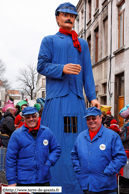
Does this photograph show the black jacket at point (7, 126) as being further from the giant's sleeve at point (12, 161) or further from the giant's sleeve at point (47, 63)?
the giant's sleeve at point (12, 161)

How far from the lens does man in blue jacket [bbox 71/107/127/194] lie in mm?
3250

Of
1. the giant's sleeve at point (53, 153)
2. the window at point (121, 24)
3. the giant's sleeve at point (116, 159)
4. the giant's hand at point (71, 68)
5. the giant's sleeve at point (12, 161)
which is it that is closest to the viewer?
the giant's sleeve at point (116, 159)

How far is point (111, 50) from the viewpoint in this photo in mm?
15953

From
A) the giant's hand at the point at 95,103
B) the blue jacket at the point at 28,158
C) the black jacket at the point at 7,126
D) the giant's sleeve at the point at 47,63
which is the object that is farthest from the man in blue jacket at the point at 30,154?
the black jacket at the point at 7,126

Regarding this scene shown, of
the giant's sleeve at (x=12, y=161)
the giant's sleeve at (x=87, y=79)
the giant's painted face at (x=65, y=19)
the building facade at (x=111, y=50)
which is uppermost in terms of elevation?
the building facade at (x=111, y=50)

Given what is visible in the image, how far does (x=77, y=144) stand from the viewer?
11.4 feet

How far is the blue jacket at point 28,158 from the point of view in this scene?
3.38m

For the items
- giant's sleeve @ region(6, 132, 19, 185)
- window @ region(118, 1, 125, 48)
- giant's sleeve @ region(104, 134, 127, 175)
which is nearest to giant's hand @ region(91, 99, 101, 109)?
giant's sleeve @ region(104, 134, 127, 175)

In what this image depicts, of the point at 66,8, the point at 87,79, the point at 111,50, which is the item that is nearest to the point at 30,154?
the point at 87,79

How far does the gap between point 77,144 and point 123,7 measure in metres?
12.3

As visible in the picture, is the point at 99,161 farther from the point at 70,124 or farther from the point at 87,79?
the point at 87,79

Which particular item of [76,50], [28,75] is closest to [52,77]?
[76,50]

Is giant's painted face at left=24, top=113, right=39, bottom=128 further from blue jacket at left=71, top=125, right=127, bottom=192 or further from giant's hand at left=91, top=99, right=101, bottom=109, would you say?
giant's hand at left=91, top=99, right=101, bottom=109

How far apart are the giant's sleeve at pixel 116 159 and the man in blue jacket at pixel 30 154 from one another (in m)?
0.66
